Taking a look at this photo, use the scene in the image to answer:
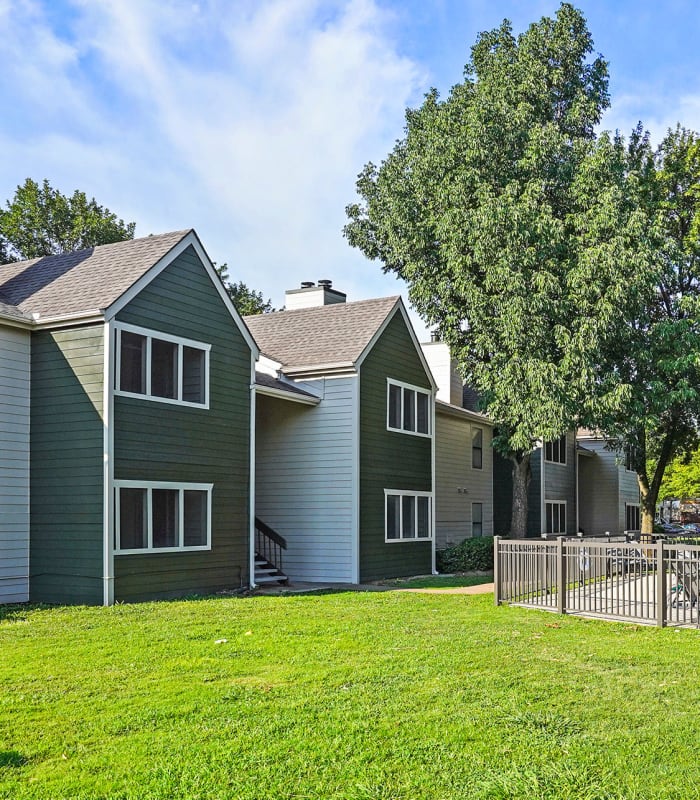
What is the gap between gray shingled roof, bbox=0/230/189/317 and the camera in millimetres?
15172

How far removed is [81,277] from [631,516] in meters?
34.6

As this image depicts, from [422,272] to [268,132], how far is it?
7174 millimetres

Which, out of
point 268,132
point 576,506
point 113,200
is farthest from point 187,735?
point 113,200

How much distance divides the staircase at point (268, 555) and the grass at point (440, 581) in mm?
2587

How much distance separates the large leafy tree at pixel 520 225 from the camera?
21328 millimetres

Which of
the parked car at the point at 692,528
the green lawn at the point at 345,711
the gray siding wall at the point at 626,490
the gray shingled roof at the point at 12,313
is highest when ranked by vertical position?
the gray shingled roof at the point at 12,313

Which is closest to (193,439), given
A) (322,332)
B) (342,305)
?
(322,332)

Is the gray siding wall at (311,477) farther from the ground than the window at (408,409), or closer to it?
closer to it

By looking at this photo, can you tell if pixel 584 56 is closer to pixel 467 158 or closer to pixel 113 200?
pixel 467 158

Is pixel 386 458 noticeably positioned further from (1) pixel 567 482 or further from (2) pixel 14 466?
(1) pixel 567 482

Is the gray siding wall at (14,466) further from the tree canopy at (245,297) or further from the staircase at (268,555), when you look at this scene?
the tree canopy at (245,297)

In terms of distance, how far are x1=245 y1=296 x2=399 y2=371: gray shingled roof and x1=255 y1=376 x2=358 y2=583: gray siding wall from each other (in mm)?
781

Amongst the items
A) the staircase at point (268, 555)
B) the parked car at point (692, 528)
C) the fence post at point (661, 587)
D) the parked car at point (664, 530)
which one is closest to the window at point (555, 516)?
the parked car at point (664, 530)

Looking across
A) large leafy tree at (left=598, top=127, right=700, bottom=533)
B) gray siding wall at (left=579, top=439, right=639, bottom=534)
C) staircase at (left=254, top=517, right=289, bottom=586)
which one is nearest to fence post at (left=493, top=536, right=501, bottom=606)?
staircase at (left=254, top=517, right=289, bottom=586)
